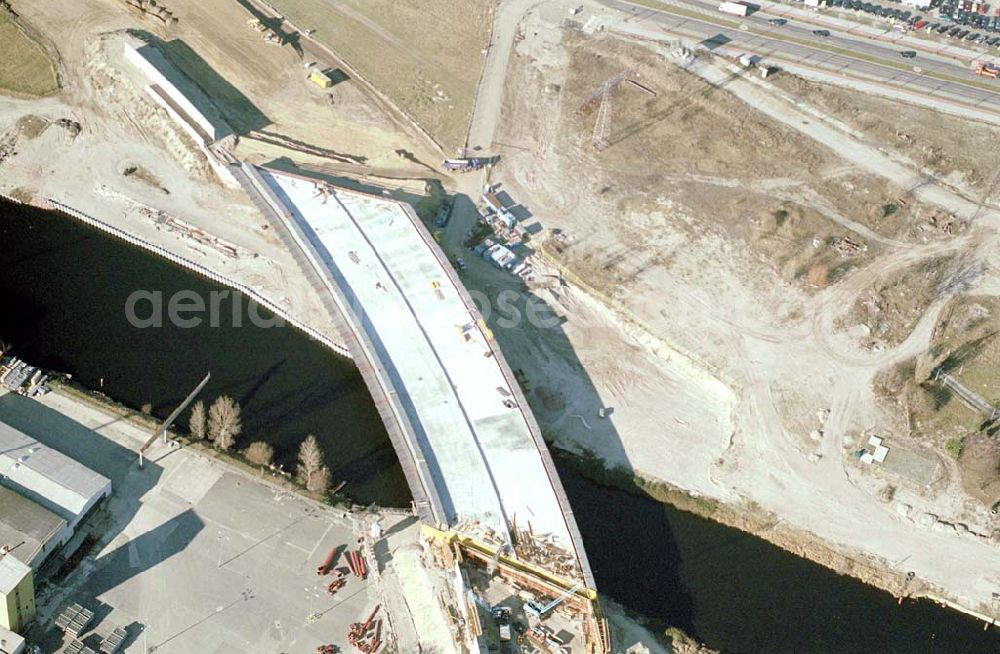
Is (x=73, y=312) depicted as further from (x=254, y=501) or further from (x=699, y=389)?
(x=699, y=389)

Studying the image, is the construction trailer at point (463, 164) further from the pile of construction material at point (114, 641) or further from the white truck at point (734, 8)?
the pile of construction material at point (114, 641)

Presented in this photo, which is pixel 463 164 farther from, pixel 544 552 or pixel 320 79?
pixel 544 552

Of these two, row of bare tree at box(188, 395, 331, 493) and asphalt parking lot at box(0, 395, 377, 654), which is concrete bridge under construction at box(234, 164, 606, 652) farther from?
asphalt parking lot at box(0, 395, 377, 654)

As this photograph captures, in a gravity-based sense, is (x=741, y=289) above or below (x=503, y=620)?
above

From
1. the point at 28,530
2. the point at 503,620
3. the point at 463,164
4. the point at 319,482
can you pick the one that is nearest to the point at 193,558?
the point at 319,482

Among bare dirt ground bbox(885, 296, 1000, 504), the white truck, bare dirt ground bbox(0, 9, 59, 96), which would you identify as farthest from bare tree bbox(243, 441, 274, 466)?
the white truck

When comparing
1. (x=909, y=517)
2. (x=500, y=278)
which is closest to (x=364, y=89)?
(x=500, y=278)
